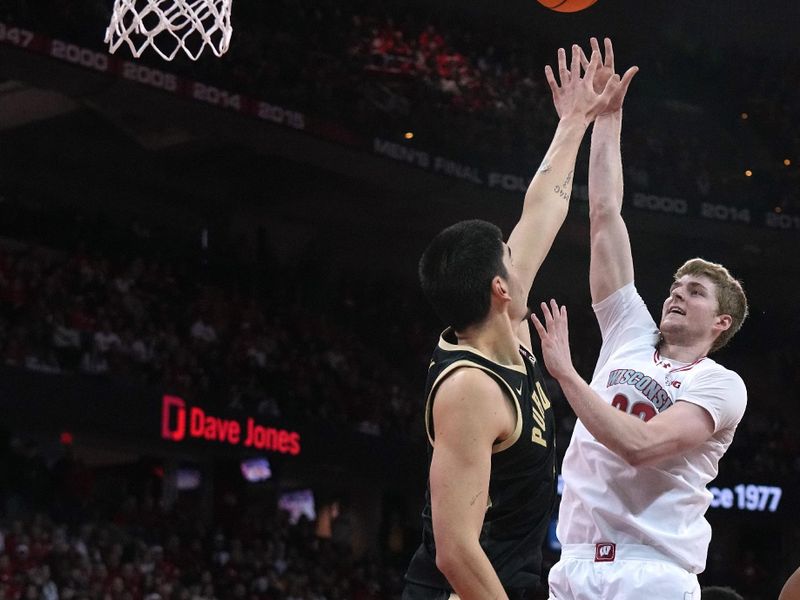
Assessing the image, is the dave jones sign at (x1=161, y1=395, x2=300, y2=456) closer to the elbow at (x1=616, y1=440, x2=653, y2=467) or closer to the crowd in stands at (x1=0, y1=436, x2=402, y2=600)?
the crowd in stands at (x1=0, y1=436, x2=402, y2=600)

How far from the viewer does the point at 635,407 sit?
416 cm

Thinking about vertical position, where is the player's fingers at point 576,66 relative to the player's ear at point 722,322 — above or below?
above

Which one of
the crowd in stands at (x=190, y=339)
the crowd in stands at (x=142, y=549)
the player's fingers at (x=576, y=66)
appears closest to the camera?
the player's fingers at (x=576, y=66)

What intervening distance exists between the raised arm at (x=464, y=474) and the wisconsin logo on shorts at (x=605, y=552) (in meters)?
1.29

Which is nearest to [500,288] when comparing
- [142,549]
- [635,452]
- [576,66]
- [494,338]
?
[494,338]

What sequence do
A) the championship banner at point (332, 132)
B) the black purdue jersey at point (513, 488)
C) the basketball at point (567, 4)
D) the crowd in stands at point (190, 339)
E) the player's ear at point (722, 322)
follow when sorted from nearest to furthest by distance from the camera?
1. the black purdue jersey at point (513, 488)
2. the player's ear at point (722, 322)
3. the basketball at point (567, 4)
4. the crowd in stands at point (190, 339)
5. the championship banner at point (332, 132)

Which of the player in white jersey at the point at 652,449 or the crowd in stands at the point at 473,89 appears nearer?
the player in white jersey at the point at 652,449

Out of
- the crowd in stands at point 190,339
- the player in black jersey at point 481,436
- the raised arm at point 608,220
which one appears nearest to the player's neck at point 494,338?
the player in black jersey at point 481,436

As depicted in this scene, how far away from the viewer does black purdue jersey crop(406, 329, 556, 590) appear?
3.00m

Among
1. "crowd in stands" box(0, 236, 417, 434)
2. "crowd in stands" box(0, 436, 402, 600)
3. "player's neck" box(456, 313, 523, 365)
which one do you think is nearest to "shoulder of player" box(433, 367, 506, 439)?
"player's neck" box(456, 313, 523, 365)

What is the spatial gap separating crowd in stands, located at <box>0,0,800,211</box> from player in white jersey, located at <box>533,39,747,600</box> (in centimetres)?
1187

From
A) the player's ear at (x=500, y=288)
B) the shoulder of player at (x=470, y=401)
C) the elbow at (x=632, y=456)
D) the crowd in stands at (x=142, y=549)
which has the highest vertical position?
the player's ear at (x=500, y=288)

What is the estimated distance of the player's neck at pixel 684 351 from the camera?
432 centimetres

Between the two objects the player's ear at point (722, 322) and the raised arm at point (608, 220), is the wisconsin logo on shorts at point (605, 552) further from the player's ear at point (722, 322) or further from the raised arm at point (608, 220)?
the raised arm at point (608, 220)
